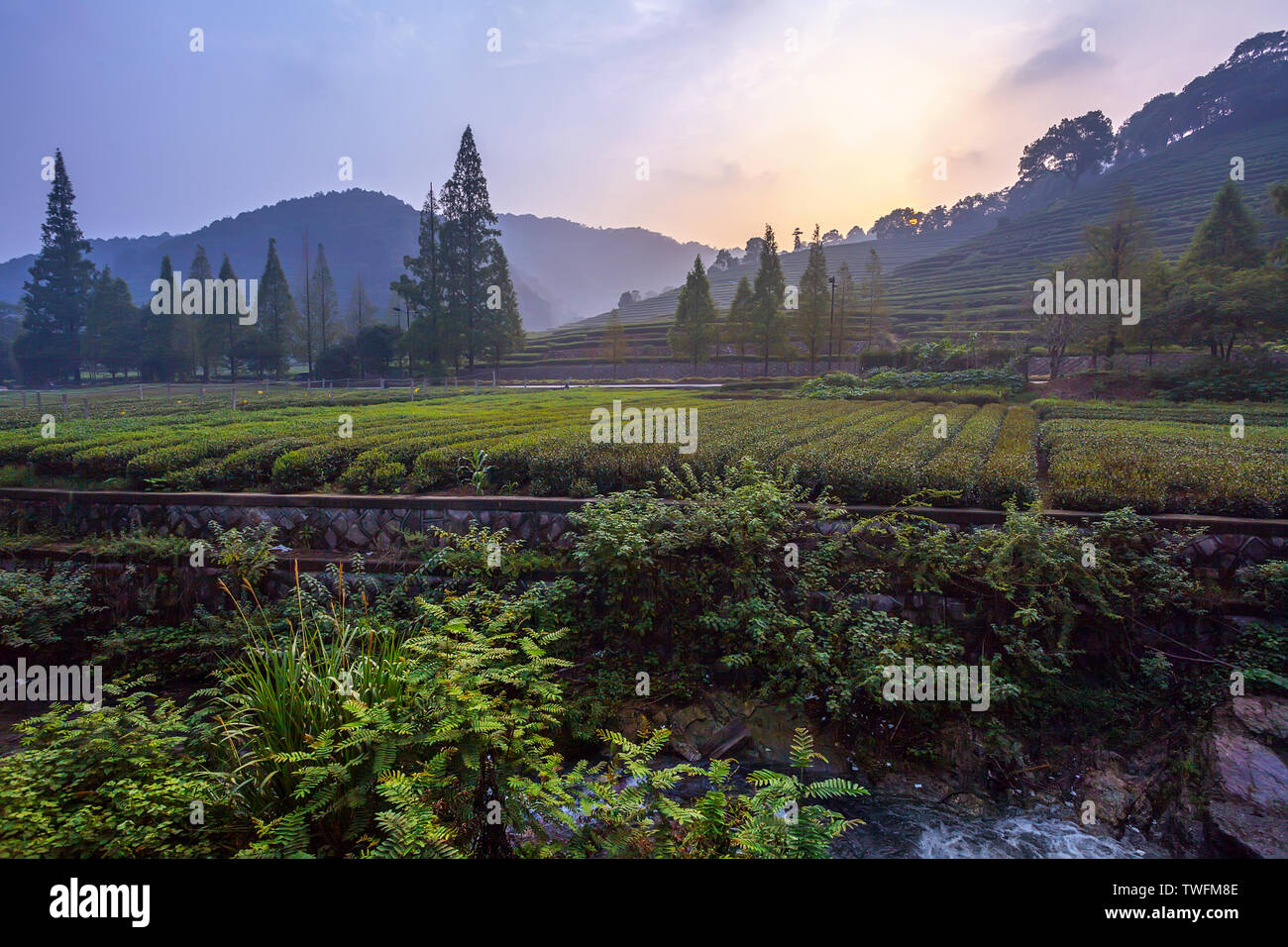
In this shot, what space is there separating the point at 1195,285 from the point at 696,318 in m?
24.6

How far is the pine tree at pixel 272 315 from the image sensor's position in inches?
1510

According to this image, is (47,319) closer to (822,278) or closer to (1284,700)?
(822,278)

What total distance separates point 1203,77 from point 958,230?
122ft

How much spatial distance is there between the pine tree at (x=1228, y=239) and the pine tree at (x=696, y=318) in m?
22.8

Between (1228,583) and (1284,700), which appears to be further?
(1228,583)

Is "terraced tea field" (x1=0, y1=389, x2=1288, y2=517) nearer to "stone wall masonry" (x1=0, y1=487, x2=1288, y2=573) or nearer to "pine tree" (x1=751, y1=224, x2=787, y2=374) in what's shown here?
"stone wall masonry" (x1=0, y1=487, x2=1288, y2=573)

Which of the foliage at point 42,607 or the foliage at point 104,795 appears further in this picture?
the foliage at point 42,607

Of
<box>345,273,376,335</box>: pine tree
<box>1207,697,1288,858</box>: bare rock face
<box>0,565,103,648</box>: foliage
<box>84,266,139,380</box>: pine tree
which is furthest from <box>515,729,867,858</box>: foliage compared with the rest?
<box>345,273,376,335</box>: pine tree

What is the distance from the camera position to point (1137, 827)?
3.83 m

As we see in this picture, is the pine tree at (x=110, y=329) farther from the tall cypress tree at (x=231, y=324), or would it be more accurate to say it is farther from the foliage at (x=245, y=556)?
the foliage at (x=245, y=556)

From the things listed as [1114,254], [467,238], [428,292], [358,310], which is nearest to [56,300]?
[358,310]

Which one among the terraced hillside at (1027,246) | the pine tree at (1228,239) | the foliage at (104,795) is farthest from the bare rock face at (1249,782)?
the terraced hillside at (1027,246)
